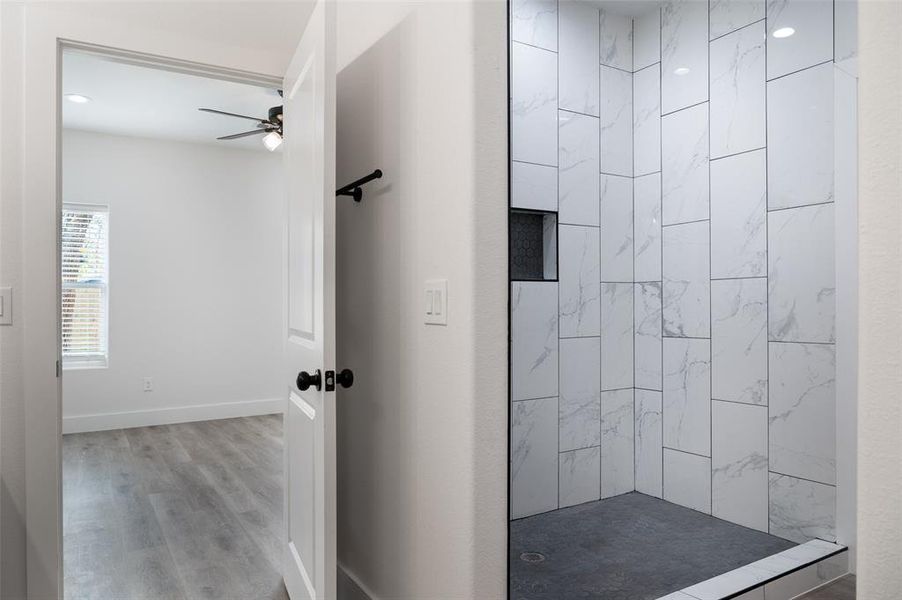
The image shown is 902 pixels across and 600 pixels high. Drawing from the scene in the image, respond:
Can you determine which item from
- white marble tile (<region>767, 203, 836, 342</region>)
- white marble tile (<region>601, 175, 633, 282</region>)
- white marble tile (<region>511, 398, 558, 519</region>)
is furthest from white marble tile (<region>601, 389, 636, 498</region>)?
white marble tile (<region>767, 203, 836, 342</region>)

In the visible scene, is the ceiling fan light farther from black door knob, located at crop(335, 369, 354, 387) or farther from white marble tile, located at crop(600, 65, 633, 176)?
black door knob, located at crop(335, 369, 354, 387)

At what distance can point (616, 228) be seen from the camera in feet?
10.6

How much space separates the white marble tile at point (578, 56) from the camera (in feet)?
10.1

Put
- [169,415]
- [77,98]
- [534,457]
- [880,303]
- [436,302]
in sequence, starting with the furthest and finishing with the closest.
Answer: [169,415]
[77,98]
[534,457]
[436,302]
[880,303]

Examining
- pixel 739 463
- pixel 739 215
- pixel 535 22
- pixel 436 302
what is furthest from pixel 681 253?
pixel 436 302

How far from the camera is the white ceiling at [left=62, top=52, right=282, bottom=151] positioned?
12.9 ft

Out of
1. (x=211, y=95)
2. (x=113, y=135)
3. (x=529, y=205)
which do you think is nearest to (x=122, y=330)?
(x=113, y=135)

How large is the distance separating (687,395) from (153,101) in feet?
14.2

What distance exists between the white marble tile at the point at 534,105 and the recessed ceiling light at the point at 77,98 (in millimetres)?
3408

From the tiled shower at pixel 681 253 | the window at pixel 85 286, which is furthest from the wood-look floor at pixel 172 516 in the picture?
the tiled shower at pixel 681 253

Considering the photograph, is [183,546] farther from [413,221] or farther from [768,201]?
[768,201]

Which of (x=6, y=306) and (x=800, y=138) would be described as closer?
(x=6, y=306)

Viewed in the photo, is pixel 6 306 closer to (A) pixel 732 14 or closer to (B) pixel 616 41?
(B) pixel 616 41

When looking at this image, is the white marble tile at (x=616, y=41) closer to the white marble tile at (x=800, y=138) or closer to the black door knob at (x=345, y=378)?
the white marble tile at (x=800, y=138)
